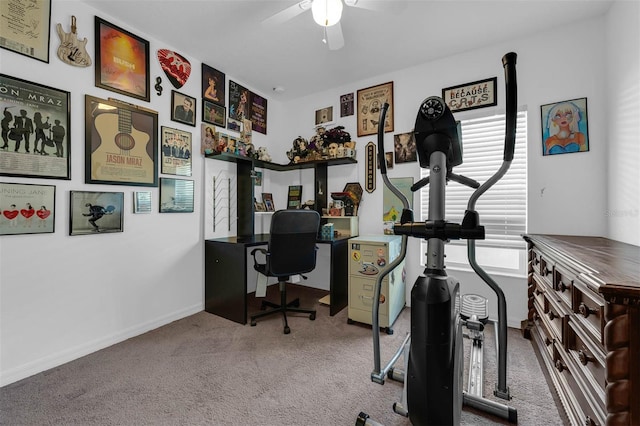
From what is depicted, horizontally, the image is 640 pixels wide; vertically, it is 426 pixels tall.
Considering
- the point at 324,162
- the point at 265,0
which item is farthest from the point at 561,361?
the point at 265,0

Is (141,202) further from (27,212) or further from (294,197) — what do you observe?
(294,197)

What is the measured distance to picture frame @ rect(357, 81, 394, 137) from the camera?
300 cm

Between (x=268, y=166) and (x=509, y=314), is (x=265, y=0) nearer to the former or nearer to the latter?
(x=268, y=166)

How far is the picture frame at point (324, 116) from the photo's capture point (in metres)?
3.43

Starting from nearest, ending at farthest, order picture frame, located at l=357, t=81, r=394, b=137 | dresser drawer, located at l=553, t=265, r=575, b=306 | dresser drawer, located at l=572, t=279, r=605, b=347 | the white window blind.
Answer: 1. dresser drawer, located at l=572, t=279, r=605, b=347
2. dresser drawer, located at l=553, t=265, r=575, b=306
3. the white window blind
4. picture frame, located at l=357, t=81, r=394, b=137

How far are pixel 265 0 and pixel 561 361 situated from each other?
117 inches

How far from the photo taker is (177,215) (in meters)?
2.60

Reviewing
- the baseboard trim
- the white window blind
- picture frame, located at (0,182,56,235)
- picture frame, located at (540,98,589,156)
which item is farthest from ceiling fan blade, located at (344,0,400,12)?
the baseboard trim

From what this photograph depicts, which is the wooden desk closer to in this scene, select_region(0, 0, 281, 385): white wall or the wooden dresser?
select_region(0, 0, 281, 385): white wall

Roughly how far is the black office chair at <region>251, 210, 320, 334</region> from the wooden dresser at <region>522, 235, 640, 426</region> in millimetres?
1735

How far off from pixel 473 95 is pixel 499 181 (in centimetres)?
89

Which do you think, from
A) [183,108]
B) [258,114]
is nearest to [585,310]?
[183,108]

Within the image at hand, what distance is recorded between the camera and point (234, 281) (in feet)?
A: 8.23

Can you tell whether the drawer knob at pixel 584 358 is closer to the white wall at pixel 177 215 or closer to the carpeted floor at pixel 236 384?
the carpeted floor at pixel 236 384
